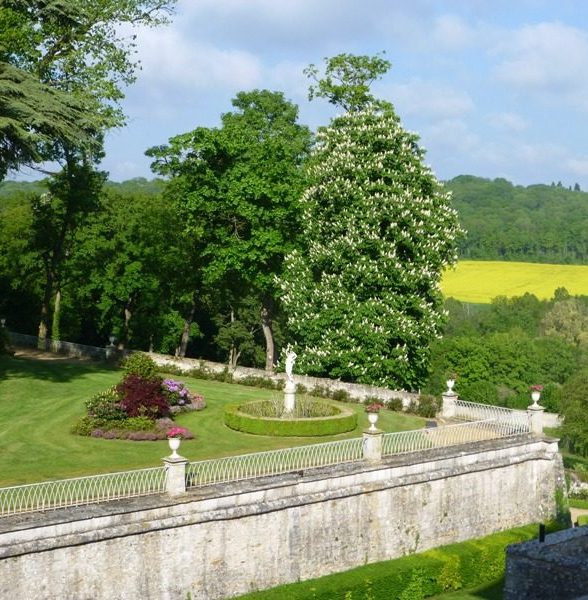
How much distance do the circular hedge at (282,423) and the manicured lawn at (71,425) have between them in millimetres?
344

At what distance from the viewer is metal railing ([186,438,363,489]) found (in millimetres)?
24827

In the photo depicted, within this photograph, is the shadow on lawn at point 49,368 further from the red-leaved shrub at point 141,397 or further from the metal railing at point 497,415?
the metal railing at point 497,415

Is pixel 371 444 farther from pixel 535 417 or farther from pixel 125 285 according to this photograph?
pixel 125 285

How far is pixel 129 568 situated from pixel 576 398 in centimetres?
5579

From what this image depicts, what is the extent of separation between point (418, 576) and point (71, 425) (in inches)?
496

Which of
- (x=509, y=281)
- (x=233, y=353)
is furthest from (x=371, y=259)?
(x=509, y=281)

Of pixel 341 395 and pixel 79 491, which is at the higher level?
pixel 341 395

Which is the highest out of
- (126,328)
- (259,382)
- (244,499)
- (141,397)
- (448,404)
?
(126,328)

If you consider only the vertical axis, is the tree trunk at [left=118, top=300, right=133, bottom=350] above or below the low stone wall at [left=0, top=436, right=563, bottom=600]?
above

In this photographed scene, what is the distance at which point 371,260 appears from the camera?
42.4m

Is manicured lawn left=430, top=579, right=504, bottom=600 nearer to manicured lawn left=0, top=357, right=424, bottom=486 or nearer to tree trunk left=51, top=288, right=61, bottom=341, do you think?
manicured lawn left=0, top=357, right=424, bottom=486

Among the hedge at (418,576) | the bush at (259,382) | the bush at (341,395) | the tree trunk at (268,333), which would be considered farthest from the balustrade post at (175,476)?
the tree trunk at (268,333)

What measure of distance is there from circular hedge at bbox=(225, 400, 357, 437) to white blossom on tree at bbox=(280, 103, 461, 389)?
28.4ft

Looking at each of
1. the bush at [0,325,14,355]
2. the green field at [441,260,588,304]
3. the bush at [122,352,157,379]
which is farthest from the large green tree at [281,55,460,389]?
the green field at [441,260,588,304]
